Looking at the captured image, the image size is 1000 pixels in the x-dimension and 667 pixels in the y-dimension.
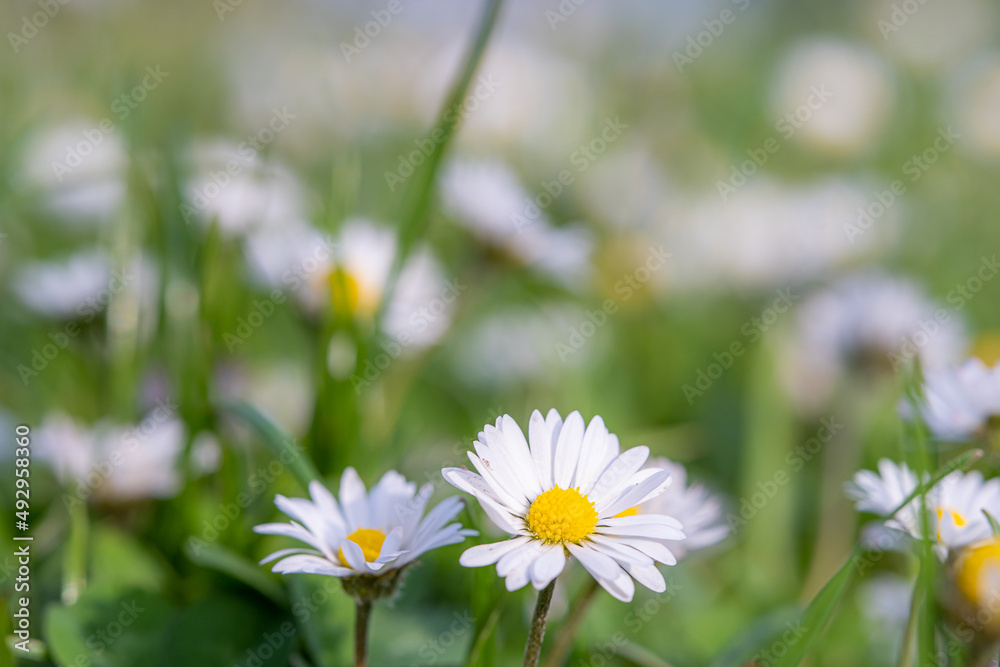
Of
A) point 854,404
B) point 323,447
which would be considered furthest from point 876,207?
point 323,447

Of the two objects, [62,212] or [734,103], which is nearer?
[62,212]

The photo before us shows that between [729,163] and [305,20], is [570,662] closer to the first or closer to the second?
[729,163]

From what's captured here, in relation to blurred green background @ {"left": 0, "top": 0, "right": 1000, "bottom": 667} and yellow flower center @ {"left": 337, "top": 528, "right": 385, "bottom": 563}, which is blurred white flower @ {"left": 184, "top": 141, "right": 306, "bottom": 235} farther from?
yellow flower center @ {"left": 337, "top": 528, "right": 385, "bottom": 563}

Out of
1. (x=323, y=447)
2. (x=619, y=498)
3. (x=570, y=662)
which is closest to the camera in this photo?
(x=619, y=498)

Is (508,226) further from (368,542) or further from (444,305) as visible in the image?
(368,542)

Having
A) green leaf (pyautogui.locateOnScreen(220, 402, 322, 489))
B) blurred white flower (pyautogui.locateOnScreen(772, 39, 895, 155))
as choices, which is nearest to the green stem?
green leaf (pyautogui.locateOnScreen(220, 402, 322, 489))

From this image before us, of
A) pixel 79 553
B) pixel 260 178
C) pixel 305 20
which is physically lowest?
pixel 79 553

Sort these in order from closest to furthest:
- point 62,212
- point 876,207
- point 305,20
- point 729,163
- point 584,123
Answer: point 62,212 < point 876,207 < point 729,163 < point 584,123 < point 305,20
